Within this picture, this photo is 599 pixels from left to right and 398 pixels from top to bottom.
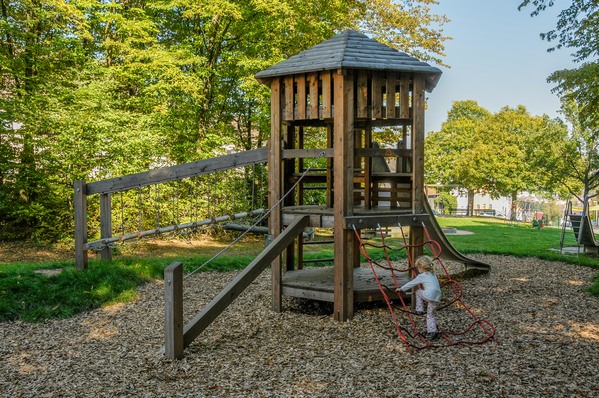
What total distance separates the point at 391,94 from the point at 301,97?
118cm

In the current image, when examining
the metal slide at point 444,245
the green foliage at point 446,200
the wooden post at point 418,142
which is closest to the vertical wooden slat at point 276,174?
the wooden post at point 418,142

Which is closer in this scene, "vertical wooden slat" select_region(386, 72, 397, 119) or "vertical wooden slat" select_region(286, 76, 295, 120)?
"vertical wooden slat" select_region(386, 72, 397, 119)

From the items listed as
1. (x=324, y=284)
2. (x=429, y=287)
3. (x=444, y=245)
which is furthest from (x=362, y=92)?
(x=444, y=245)

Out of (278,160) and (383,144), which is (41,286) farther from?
(383,144)

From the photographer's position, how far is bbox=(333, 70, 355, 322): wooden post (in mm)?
6137

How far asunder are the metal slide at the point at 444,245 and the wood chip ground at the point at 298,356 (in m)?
1.11

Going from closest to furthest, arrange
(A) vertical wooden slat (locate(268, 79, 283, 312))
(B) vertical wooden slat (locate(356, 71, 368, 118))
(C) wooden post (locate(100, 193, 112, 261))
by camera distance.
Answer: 1. (B) vertical wooden slat (locate(356, 71, 368, 118))
2. (A) vertical wooden slat (locate(268, 79, 283, 312))
3. (C) wooden post (locate(100, 193, 112, 261))

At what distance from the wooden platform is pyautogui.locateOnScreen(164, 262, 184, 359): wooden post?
219 cm

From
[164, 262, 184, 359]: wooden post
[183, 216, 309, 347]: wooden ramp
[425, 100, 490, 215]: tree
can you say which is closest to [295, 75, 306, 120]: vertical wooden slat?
[183, 216, 309, 347]: wooden ramp

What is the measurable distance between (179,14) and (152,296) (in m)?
12.9

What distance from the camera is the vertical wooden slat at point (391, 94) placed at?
20.8ft

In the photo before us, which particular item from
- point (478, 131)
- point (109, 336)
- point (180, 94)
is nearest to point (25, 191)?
point (180, 94)

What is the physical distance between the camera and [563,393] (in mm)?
4027

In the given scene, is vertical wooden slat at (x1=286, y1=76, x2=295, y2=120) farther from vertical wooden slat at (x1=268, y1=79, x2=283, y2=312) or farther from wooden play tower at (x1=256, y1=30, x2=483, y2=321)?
vertical wooden slat at (x1=268, y1=79, x2=283, y2=312)
